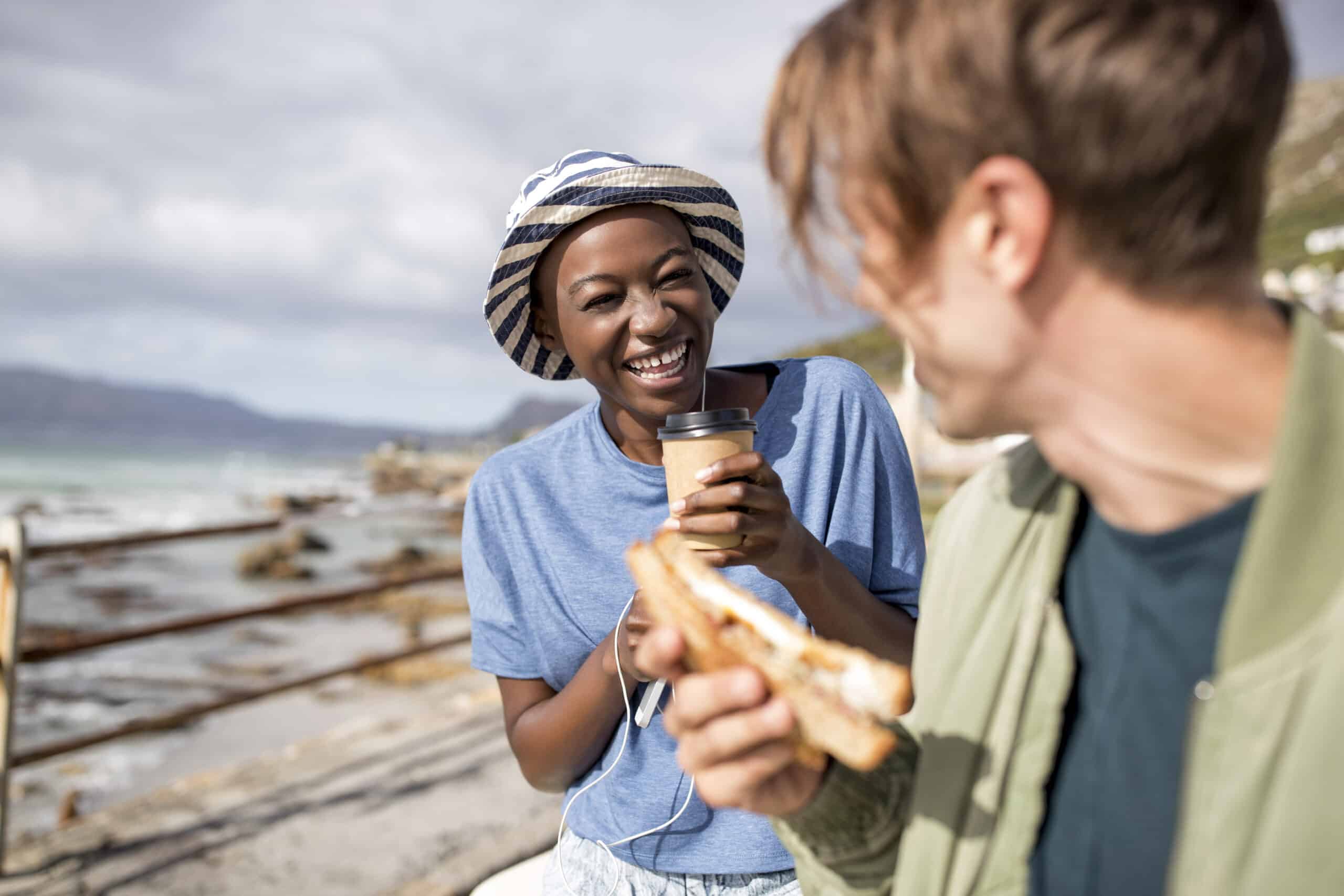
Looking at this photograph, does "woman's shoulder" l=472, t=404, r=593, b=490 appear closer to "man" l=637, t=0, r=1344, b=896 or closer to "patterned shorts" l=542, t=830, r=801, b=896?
"patterned shorts" l=542, t=830, r=801, b=896

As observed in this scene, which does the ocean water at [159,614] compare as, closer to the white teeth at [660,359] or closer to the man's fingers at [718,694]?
the white teeth at [660,359]

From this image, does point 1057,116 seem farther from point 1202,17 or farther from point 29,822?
point 29,822

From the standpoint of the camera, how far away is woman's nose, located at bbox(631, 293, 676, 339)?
207 cm

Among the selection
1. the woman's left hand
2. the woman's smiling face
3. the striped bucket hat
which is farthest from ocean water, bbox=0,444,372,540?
the woman's left hand

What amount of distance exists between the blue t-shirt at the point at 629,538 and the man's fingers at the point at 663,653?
862mm

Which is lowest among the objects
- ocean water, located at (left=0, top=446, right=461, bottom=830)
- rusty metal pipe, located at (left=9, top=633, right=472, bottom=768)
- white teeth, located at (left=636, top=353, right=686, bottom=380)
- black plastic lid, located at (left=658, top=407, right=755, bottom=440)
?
ocean water, located at (left=0, top=446, right=461, bottom=830)

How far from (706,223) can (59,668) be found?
41.5 ft

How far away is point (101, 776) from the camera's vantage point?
754 centimetres

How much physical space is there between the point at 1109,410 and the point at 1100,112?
33 centimetres

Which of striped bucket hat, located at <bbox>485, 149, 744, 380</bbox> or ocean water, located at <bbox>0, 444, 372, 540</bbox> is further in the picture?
ocean water, located at <bbox>0, 444, 372, 540</bbox>

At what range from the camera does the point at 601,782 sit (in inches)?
82.9

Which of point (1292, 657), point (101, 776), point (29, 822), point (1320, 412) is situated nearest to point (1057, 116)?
point (1320, 412)

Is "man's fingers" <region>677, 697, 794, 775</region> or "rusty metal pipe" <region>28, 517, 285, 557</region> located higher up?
"man's fingers" <region>677, 697, 794, 775</region>

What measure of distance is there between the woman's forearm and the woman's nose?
71 cm
